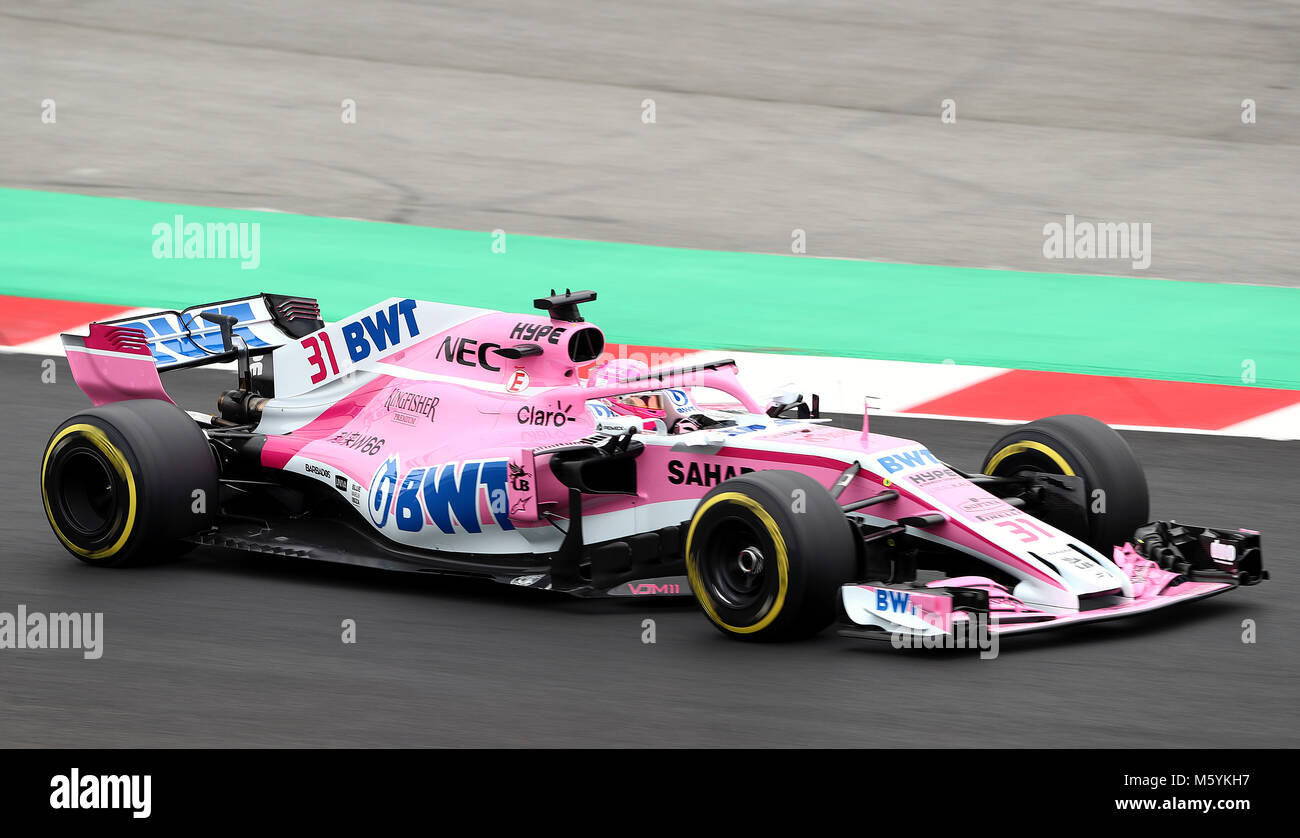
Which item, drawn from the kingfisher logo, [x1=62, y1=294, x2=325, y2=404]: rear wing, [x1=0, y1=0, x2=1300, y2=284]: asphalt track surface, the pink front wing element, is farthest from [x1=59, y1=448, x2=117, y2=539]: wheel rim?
[x1=0, y1=0, x2=1300, y2=284]: asphalt track surface

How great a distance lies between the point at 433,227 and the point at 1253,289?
688 cm

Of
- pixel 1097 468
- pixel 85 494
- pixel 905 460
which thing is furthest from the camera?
pixel 85 494

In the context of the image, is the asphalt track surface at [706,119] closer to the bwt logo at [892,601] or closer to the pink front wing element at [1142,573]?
the pink front wing element at [1142,573]

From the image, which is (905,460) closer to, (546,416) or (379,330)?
(546,416)

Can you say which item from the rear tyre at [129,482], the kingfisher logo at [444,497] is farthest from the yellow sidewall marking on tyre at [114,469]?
the kingfisher logo at [444,497]

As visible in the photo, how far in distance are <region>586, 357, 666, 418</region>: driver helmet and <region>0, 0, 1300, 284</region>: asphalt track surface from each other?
707 cm

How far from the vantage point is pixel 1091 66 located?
868 inches

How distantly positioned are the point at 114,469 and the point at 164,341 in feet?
3.91

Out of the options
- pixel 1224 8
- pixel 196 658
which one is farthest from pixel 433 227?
pixel 1224 8

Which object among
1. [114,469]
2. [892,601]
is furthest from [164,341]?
[892,601]

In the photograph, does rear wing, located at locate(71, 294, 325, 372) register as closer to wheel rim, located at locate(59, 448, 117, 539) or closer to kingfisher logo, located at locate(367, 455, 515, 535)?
wheel rim, located at locate(59, 448, 117, 539)

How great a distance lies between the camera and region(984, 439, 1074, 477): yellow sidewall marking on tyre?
329 inches

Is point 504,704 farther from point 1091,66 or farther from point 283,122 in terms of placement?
point 1091,66

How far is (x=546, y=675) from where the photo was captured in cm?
709
